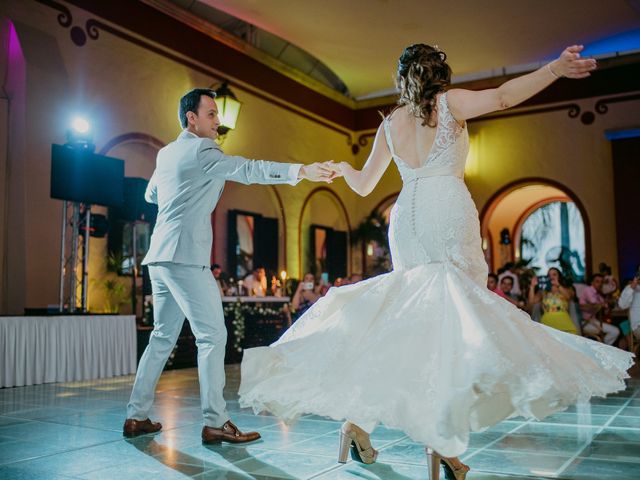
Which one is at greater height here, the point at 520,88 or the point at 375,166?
the point at 520,88

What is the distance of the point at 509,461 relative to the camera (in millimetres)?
2900

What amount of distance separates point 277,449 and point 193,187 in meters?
1.42

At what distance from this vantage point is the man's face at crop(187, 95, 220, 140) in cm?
372

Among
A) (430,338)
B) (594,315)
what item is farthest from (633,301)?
(430,338)

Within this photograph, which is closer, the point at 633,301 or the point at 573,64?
the point at 573,64

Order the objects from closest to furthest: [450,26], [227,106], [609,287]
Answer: [227,106] → [450,26] → [609,287]

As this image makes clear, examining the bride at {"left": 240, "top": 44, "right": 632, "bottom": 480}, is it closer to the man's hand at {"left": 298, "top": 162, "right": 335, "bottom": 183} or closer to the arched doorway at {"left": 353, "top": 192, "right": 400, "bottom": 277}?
the man's hand at {"left": 298, "top": 162, "right": 335, "bottom": 183}

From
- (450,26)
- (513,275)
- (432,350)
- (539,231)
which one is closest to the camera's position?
(432,350)

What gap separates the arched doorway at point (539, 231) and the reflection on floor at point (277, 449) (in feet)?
45.0

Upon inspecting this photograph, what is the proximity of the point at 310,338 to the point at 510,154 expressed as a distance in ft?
40.4

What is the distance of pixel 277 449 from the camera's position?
3.21 m

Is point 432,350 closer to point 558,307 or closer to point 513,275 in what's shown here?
point 558,307

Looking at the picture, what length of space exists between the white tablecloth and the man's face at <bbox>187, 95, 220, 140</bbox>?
3.51 meters

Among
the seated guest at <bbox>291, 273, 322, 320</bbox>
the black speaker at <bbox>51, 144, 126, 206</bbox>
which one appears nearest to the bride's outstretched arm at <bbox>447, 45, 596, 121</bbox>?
the black speaker at <bbox>51, 144, 126, 206</bbox>
